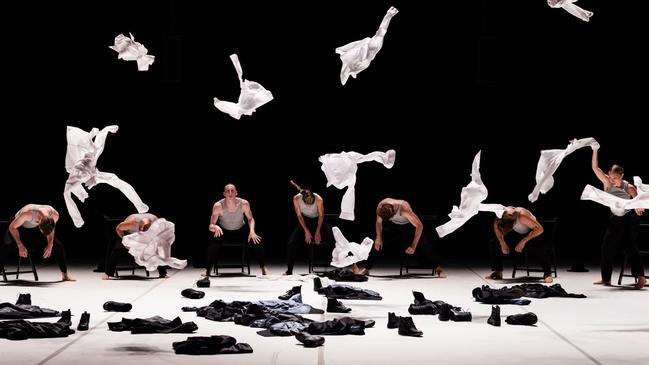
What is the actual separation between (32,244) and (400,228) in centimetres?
352

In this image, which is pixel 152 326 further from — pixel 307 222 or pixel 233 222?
pixel 307 222

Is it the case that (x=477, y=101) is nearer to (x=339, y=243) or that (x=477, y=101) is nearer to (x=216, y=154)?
(x=216, y=154)

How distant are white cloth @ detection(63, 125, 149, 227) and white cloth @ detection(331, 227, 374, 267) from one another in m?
1.87

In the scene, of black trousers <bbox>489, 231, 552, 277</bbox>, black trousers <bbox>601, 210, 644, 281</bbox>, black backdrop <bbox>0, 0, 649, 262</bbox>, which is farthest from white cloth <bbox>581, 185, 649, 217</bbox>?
black backdrop <bbox>0, 0, 649, 262</bbox>

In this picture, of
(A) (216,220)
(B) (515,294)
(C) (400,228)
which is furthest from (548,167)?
(A) (216,220)

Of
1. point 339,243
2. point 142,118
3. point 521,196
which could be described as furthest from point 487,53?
point 142,118

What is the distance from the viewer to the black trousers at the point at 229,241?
30.3ft

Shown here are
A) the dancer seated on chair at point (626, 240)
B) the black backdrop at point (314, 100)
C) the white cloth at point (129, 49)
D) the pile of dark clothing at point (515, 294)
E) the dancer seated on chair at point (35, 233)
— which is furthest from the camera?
the black backdrop at point (314, 100)

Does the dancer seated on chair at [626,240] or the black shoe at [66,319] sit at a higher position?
the dancer seated on chair at [626,240]

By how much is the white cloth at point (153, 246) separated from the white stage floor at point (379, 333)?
43 cm

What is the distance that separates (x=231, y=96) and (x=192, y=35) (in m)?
0.86

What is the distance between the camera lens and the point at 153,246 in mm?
6246

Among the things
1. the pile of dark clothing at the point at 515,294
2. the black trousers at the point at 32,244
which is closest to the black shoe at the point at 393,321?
the pile of dark clothing at the point at 515,294

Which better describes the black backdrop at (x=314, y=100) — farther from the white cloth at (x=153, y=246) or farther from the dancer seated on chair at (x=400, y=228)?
the white cloth at (x=153, y=246)
